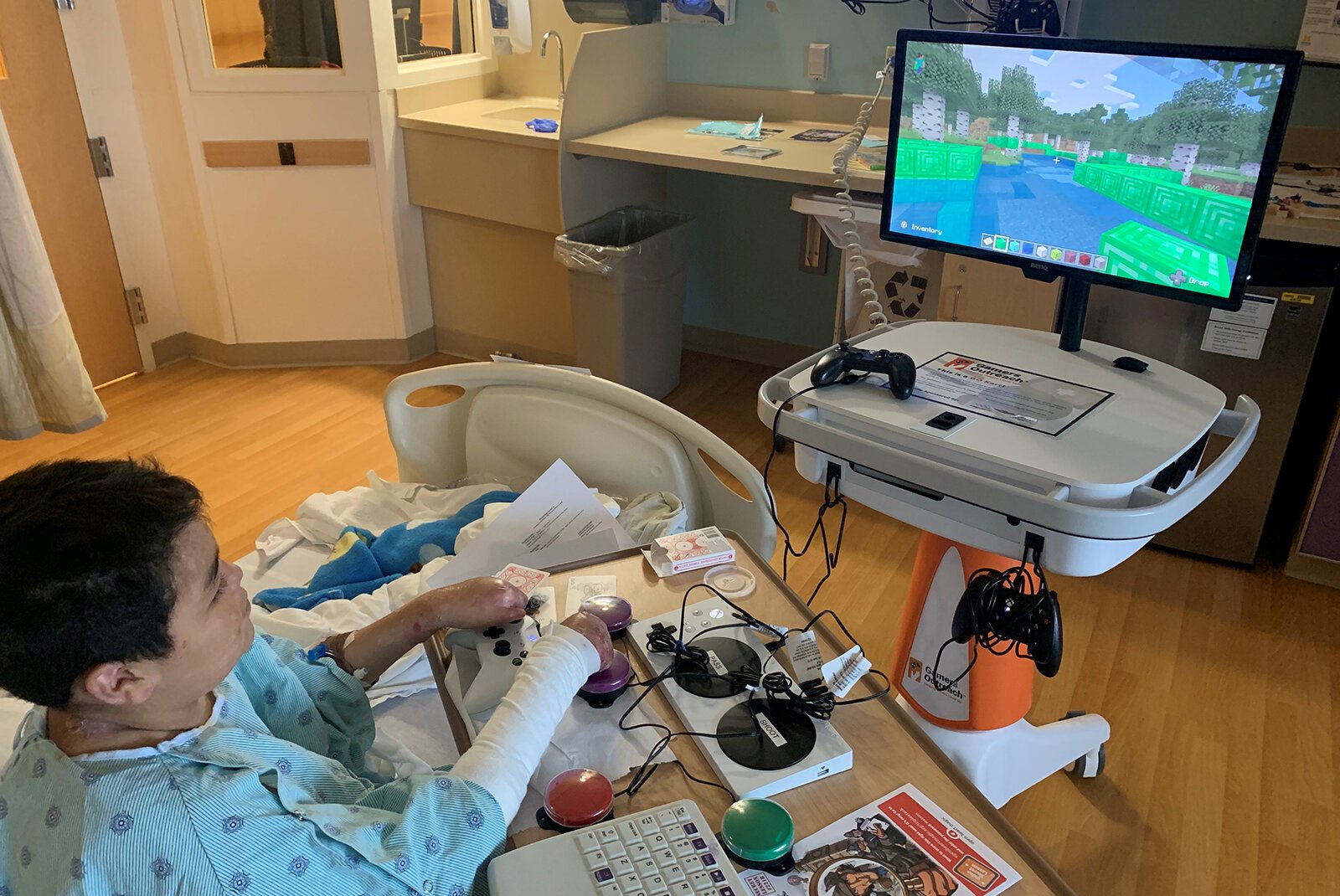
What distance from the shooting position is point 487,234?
3648mm

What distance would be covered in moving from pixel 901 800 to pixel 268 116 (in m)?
3.27

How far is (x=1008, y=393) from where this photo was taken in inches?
55.5

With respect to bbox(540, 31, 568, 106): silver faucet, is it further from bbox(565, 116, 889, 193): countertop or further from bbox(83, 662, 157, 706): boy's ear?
bbox(83, 662, 157, 706): boy's ear

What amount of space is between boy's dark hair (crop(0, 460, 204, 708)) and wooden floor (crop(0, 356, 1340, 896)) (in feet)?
5.21

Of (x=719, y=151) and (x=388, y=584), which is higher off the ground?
(x=719, y=151)

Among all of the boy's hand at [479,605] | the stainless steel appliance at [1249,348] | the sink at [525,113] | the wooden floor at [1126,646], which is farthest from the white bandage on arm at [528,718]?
the sink at [525,113]

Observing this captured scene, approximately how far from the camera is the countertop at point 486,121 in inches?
130

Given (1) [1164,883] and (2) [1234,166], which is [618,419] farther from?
(1) [1164,883]

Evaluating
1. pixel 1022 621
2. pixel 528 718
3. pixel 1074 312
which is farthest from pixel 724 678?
pixel 1074 312

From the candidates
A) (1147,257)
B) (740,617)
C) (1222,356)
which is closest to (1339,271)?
(1222,356)

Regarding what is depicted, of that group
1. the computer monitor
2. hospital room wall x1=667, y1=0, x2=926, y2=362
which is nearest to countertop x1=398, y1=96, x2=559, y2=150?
hospital room wall x1=667, y1=0, x2=926, y2=362

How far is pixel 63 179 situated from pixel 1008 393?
3.27 meters

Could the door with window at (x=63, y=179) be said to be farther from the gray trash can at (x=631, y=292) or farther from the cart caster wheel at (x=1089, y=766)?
the cart caster wheel at (x=1089, y=766)

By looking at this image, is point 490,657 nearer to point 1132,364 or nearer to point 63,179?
point 1132,364
